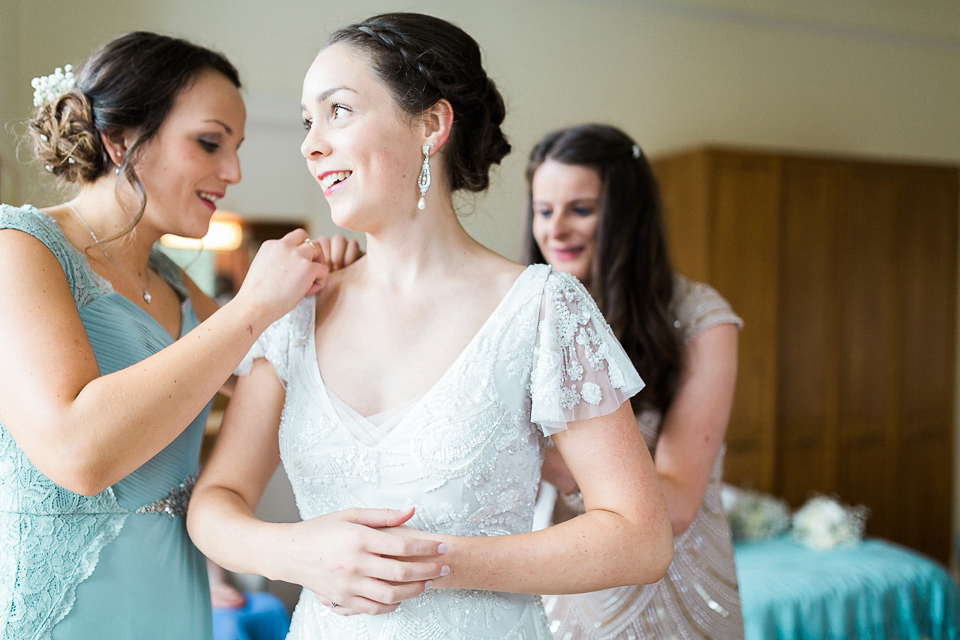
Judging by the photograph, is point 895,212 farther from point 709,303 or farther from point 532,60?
point 709,303

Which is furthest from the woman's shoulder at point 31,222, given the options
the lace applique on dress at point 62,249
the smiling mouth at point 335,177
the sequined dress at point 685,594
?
the sequined dress at point 685,594

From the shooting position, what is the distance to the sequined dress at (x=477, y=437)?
1.23m

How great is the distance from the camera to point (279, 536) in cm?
114

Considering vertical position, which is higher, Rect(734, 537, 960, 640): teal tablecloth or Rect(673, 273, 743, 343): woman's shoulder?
Rect(673, 273, 743, 343): woman's shoulder

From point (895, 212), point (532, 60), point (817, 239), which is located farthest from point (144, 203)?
point (895, 212)

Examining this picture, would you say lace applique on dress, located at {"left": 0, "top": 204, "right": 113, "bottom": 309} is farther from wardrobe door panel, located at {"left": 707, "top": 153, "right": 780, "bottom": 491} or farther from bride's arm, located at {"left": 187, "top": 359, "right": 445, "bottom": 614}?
wardrobe door panel, located at {"left": 707, "top": 153, "right": 780, "bottom": 491}

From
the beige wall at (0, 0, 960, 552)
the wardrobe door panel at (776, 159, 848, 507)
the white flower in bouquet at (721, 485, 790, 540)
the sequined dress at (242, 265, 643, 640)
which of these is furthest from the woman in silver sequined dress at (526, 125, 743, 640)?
the wardrobe door panel at (776, 159, 848, 507)

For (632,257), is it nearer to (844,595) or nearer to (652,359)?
(652,359)

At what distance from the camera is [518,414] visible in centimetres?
127

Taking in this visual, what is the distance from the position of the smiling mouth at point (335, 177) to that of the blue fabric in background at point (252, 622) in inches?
77.7

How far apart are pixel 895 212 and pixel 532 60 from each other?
254 cm

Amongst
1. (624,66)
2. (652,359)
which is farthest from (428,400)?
(624,66)

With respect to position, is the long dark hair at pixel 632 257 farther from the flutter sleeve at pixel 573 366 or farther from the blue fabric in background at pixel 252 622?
the blue fabric in background at pixel 252 622

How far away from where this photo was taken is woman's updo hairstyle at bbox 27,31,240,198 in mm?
1490
